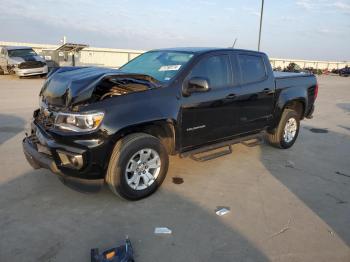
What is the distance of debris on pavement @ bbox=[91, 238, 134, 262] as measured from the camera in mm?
2930

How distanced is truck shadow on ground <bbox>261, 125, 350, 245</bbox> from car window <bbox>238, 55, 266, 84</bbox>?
1.47 m

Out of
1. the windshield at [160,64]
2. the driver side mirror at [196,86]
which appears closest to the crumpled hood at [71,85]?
the windshield at [160,64]

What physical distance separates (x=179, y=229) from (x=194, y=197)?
2.75 feet

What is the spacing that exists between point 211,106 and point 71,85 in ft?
6.42

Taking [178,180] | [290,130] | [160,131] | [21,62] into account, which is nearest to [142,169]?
[160,131]

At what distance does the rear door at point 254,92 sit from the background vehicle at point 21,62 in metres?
16.4

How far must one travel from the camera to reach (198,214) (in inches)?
156

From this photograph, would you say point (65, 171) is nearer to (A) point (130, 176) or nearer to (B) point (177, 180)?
(A) point (130, 176)

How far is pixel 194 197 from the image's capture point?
4410 millimetres

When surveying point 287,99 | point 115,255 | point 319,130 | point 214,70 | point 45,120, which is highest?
point 214,70

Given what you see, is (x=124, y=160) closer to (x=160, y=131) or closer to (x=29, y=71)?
(x=160, y=131)

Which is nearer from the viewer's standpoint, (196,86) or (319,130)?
(196,86)

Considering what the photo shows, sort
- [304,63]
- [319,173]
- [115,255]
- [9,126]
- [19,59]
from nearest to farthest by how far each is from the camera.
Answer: [115,255], [319,173], [9,126], [19,59], [304,63]

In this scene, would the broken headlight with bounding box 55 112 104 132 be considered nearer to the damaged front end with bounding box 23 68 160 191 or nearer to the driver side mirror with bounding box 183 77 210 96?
the damaged front end with bounding box 23 68 160 191
